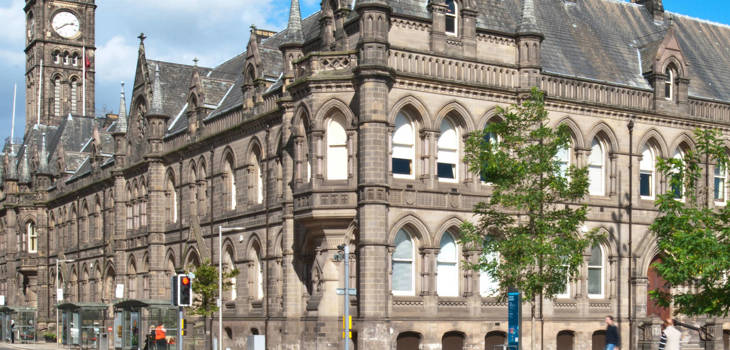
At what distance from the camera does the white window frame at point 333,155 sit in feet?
132

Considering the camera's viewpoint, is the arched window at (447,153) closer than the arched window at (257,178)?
Yes

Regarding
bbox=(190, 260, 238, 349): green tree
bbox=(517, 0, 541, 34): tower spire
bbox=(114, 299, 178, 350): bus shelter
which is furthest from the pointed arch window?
bbox=(114, 299, 178, 350): bus shelter

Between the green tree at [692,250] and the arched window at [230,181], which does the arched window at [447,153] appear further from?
the arched window at [230,181]

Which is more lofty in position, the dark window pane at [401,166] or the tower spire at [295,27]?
the tower spire at [295,27]

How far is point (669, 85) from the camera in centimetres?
4838

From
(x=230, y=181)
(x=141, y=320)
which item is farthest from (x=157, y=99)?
(x=141, y=320)

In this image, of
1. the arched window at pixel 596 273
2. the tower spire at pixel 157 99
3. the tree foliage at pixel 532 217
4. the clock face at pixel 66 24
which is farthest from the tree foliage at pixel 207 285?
the clock face at pixel 66 24

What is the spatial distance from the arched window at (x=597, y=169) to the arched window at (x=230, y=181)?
15985mm

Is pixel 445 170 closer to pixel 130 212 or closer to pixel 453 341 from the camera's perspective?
pixel 453 341

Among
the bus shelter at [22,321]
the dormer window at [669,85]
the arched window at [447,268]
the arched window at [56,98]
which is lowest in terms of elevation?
the bus shelter at [22,321]

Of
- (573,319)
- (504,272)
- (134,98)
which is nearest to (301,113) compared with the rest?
(504,272)

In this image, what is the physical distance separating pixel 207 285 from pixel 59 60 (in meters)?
59.1

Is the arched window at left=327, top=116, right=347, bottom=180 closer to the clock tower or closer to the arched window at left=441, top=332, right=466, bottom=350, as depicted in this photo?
the arched window at left=441, top=332, right=466, bottom=350

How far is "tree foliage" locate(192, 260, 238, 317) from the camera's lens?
152ft
